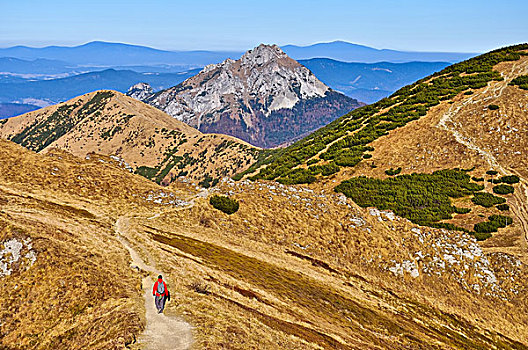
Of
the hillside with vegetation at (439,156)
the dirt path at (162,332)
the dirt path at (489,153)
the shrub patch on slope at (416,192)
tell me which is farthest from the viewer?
the hillside with vegetation at (439,156)

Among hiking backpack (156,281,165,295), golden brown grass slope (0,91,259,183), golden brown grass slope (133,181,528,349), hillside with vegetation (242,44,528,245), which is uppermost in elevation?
hillside with vegetation (242,44,528,245)

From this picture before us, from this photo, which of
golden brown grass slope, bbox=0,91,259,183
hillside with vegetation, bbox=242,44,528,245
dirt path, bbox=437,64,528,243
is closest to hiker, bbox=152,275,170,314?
hillside with vegetation, bbox=242,44,528,245

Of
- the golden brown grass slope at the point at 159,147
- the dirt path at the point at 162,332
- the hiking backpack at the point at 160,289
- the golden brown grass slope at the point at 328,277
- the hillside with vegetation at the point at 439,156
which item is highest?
the hillside with vegetation at the point at 439,156

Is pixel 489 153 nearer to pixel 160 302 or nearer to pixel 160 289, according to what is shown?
pixel 160 289

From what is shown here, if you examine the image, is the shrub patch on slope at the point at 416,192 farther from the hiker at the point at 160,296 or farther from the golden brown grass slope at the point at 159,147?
the golden brown grass slope at the point at 159,147

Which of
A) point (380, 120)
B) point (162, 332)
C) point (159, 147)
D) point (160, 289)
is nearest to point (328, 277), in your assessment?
point (160, 289)

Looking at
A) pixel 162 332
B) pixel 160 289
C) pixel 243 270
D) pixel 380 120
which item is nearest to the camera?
pixel 162 332

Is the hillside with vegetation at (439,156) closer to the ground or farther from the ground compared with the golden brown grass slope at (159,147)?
farther from the ground

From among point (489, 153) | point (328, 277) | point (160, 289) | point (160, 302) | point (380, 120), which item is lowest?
point (328, 277)

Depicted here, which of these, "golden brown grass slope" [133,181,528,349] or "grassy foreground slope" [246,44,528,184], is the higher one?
"grassy foreground slope" [246,44,528,184]

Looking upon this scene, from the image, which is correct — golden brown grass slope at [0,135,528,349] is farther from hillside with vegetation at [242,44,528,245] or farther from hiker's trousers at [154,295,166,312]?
hillside with vegetation at [242,44,528,245]

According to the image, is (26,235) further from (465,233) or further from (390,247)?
(465,233)

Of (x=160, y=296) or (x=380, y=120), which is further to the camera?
(x=380, y=120)

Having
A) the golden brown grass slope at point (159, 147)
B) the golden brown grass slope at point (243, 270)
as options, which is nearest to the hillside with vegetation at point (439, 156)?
the golden brown grass slope at point (243, 270)
